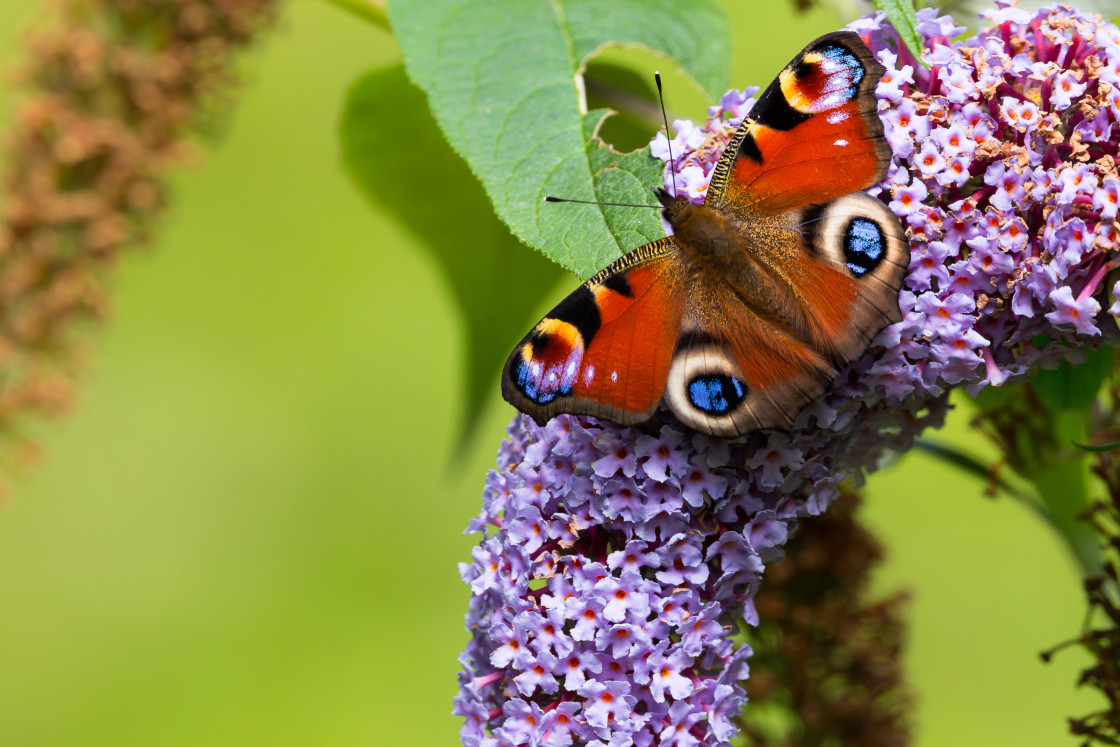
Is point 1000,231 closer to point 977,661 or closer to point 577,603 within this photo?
point 577,603

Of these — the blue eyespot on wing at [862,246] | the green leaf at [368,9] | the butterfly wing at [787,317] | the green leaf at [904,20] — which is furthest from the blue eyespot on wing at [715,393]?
the green leaf at [368,9]

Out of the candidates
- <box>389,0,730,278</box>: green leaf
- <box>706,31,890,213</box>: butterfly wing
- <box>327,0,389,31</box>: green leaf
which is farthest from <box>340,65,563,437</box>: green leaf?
<box>706,31,890,213</box>: butterfly wing

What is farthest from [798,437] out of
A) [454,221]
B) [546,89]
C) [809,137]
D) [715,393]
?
[454,221]

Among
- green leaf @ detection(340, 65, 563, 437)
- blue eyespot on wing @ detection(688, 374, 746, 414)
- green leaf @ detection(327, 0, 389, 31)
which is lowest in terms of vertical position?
blue eyespot on wing @ detection(688, 374, 746, 414)

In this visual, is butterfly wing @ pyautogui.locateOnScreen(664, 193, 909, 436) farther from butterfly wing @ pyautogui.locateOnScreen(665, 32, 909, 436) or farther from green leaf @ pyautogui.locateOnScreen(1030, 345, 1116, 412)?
green leaf @ pyautogui.locateOnScreen(1030, 345, 1116, 412)

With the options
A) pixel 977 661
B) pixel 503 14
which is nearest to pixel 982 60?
pixel 503 14

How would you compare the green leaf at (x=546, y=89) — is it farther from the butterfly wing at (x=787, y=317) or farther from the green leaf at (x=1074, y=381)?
the green leaf at (x=1074, y=381)

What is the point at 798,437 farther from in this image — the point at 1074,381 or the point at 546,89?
the point at 546,89
